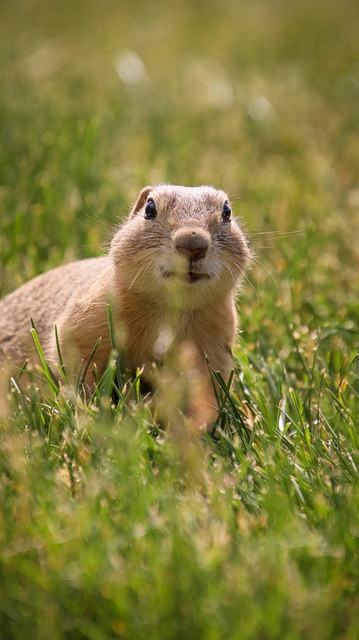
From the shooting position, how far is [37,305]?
453 centimetres

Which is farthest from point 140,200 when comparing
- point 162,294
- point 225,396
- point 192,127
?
point 192,127

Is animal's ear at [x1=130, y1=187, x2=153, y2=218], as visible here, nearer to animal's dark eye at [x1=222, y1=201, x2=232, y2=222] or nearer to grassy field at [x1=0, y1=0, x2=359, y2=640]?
animal's dark eye at [x1=222, y1=201, x2=232, y2=222]

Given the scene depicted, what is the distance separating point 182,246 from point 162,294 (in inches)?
12.5

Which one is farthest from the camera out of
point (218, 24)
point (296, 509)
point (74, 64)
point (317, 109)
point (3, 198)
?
point (218, 24)

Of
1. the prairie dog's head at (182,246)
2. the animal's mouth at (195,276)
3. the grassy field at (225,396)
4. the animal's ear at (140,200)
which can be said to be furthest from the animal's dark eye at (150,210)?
the grassy field at (225,396)

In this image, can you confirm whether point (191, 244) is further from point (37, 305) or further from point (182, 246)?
point (37, 305)

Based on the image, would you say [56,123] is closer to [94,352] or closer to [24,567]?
[94,352]

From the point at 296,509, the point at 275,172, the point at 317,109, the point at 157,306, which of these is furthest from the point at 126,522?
the point at 317,109

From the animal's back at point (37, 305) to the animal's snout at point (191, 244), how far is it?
0.78 metres

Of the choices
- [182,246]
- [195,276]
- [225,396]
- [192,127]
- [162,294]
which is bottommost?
[225,396]

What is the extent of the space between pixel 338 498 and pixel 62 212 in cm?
360

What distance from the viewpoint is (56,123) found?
782cm

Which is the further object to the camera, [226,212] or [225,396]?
[226,212]

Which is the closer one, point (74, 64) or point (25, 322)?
point (25, 322)
